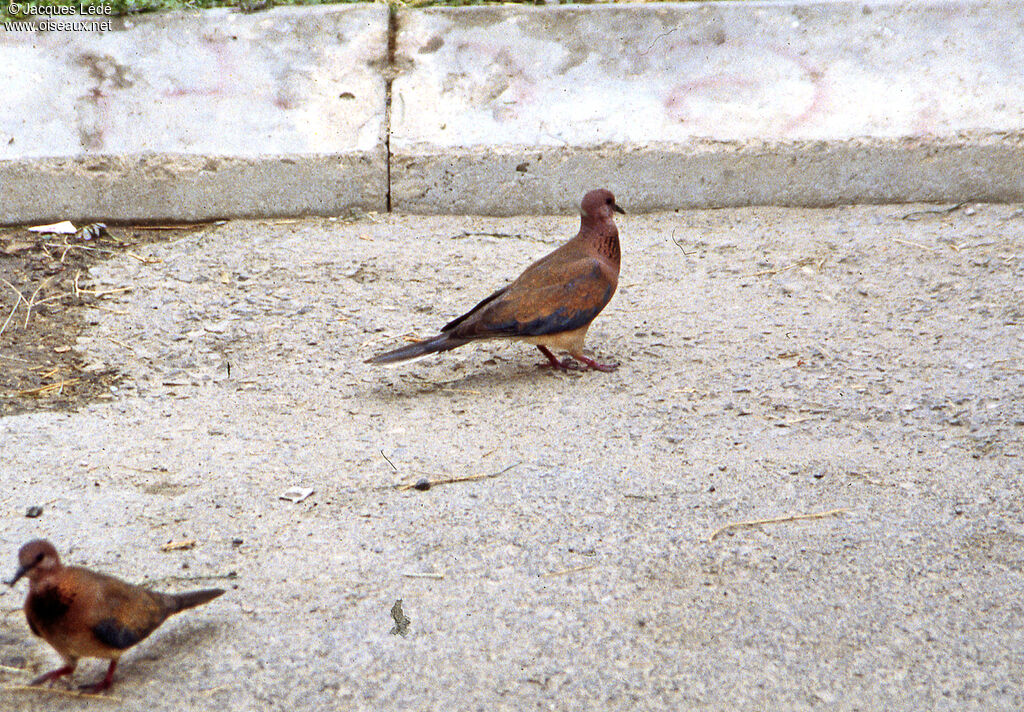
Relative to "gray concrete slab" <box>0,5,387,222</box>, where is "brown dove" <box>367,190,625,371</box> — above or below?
below

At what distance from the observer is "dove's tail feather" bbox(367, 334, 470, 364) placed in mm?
4270

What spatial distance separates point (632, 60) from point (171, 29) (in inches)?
98.6

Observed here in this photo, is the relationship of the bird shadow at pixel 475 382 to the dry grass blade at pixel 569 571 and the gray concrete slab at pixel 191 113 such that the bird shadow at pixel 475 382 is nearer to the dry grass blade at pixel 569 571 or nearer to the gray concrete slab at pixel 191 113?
the dry grass blade at pixel 569 571

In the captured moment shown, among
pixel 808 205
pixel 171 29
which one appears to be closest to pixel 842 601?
pixel 808 205

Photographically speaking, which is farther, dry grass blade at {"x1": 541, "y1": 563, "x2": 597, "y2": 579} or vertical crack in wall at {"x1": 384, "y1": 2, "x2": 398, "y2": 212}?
vertical crack in wall at {"x1": 384, "y1": 2, "x2": 398, "y2": 212}

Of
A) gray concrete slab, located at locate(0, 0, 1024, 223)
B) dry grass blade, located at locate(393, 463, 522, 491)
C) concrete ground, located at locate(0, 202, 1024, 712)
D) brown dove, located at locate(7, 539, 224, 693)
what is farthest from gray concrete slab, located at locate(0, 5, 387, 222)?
brown dove, located at locate(7, 539, 224, 693)

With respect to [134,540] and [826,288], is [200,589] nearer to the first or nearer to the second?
[134,540]

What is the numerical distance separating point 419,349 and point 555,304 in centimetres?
58

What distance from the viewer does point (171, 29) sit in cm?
576

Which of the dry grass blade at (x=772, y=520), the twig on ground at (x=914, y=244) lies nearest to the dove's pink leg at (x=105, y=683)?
the dry grass blade at (x=772, y=520)

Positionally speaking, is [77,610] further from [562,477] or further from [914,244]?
[914,244]

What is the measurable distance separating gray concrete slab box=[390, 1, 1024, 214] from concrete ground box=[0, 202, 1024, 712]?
1.20ft

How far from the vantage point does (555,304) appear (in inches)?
171

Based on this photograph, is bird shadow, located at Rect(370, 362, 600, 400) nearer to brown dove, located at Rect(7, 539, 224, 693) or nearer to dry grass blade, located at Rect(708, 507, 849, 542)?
dry grass blade, located at Rect(708, 507, 849, 542)
